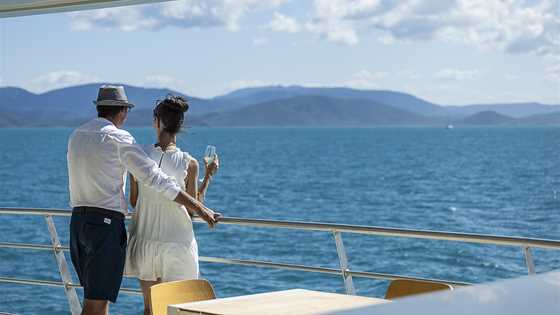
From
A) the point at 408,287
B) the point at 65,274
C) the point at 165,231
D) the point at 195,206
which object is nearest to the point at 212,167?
the point at 195,206

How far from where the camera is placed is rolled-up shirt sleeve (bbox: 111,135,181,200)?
363 centimetres

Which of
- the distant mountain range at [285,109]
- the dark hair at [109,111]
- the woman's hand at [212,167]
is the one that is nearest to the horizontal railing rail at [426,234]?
the woman's hand at [212,167]

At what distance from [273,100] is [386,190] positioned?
9723 mm

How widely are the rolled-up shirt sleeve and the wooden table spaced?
0.54 meters

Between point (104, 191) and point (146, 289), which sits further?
point (146, 289)

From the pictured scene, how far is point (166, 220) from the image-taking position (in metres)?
3.81

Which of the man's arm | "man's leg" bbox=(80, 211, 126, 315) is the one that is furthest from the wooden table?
"man's leg" bbox=(80, 211, 126, 315)

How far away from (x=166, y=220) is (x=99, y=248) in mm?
271

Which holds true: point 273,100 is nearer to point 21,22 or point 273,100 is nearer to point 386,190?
point 386,190

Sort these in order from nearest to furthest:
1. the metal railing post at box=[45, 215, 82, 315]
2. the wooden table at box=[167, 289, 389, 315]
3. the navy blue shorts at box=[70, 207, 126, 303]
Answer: the wooden table at box=[167, 289, 389, 315] < the navy blue shorts at box=[70, 207, 126, 303] < the metal railing post at box=[45, 215, 82, 315]

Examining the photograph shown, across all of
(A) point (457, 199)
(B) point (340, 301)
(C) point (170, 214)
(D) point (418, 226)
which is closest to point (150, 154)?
(C) point (170, 214)

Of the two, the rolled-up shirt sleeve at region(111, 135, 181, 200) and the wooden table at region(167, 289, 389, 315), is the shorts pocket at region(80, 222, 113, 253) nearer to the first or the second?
the rolled-up shirt sleeve at region(111, 135, 181, 200)

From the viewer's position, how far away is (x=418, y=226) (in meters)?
37.9

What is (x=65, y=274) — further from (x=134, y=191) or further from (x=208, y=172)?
(x=208, y=172)
